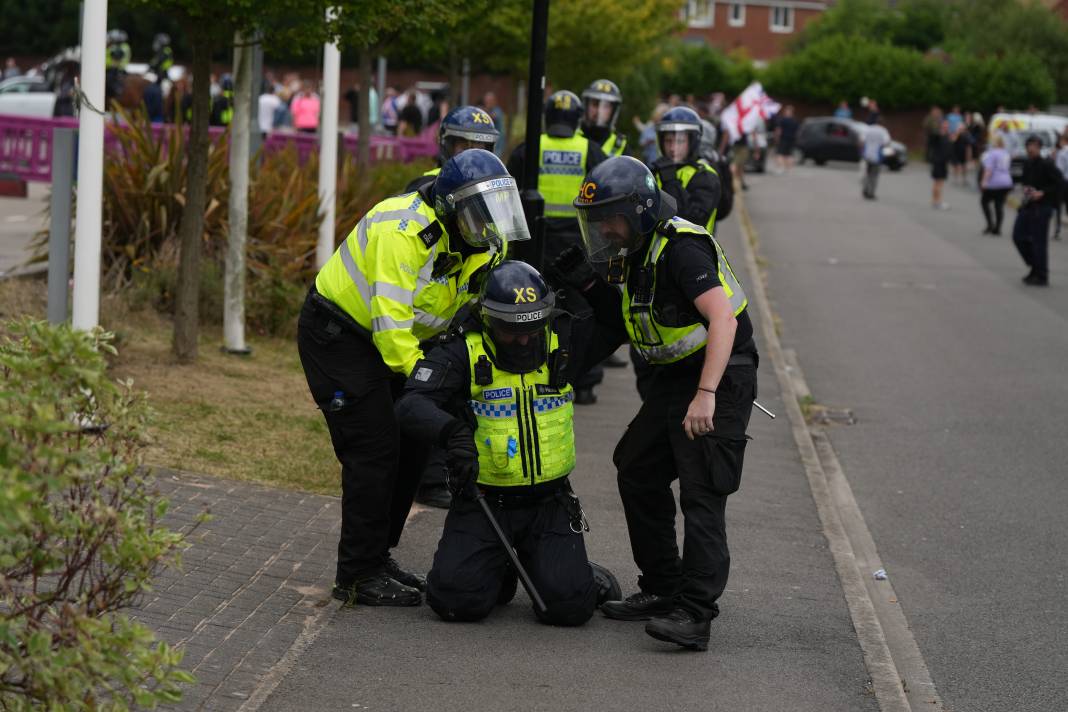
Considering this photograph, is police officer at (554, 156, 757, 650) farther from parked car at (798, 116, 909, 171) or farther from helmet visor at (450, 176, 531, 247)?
parked car at (798, 116, 909, 171)

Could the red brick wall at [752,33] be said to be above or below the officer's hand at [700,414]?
above

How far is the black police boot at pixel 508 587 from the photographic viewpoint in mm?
5945

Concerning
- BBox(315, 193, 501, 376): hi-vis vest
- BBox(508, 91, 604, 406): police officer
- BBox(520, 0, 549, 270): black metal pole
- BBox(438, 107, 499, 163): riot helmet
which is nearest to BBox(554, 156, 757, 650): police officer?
BBox(315, 193, 501, 376): hi-vis vest

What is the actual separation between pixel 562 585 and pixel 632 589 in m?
0.79

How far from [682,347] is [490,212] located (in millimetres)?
869

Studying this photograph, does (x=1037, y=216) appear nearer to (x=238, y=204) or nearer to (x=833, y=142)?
(x=238, y=204)

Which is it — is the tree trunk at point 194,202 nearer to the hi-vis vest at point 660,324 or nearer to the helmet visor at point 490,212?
the helmet visor at point 490,212

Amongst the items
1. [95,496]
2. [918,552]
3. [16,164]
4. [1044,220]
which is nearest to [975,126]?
[1044,220]

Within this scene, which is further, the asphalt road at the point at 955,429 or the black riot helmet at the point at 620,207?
the asphalt road at the point at 955,429

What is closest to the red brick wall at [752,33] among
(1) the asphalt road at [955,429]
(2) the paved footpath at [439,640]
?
(1) the asphalt road at [955,429]

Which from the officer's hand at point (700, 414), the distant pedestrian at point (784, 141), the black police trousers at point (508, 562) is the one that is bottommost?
the black police trousers at point (508, 562)

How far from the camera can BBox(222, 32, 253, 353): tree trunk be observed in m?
10.7

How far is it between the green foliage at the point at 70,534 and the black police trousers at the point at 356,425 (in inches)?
76.7

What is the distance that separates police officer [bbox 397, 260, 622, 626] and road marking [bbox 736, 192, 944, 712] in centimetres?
113
